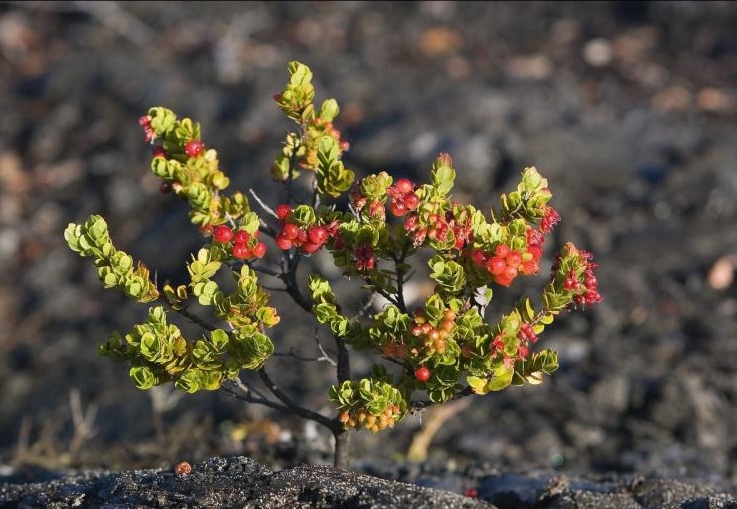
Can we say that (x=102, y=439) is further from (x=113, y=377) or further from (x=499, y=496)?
(x=499, y=496)

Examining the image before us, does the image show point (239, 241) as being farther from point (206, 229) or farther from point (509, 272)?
point (509, 272)

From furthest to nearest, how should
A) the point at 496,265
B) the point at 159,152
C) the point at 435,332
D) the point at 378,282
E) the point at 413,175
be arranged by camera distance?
the point at 413,175
the point at 159,152
the point at 378,282
the point at 435,332
the point at 496,265

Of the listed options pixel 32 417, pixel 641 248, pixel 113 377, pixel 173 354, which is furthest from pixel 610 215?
pixel 173 354

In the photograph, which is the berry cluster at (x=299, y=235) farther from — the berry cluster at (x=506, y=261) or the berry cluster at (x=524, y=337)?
the berry cluster at (x=524, y=337)

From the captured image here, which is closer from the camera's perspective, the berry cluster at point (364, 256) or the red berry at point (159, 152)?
the berry cluster at point (364, 256)

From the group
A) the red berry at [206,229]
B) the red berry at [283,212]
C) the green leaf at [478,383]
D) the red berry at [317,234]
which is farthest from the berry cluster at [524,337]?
the red berry at [206,229]

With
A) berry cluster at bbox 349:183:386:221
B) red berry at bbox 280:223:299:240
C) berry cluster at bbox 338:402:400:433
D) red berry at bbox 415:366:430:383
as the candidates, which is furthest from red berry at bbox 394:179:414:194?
berry cluster at bbox 338:402:400:433

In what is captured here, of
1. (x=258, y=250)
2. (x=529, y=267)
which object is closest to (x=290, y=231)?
(x=258, y=250)

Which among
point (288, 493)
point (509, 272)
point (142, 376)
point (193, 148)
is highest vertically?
point (193, 148)
